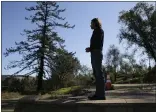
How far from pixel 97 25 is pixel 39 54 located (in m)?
28.6

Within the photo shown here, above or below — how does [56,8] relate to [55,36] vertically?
above

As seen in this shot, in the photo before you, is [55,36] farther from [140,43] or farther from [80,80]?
[140,43]

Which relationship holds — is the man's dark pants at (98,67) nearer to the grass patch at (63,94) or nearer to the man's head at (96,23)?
the man's head at (96,23)

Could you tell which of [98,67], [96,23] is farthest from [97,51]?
[96,23]

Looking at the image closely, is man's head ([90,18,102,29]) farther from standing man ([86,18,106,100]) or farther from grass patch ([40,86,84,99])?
grass patch ([40,86,84,99])

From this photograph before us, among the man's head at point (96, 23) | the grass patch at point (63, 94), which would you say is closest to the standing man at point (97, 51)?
the man's head at point (96, 23)

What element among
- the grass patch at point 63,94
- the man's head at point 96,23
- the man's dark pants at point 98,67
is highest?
the man's head at point 96,23

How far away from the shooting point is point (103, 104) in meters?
5.98

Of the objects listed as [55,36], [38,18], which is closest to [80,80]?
[55,36]

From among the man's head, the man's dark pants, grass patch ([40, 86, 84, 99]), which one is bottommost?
grass patch ([40, 86, 84, 99])

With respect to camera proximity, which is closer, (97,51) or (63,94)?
(97,51)

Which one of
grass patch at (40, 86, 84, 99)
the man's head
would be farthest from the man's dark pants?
grass patch at (40, 86, 84, 99)

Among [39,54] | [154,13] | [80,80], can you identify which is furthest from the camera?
[154,13]

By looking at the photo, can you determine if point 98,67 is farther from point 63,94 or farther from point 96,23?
point 63,94
